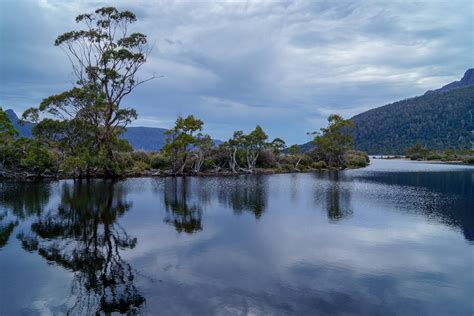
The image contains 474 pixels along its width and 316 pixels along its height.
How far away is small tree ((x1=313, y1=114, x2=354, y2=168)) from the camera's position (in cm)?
8219

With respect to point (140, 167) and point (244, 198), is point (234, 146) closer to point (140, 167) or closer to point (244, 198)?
point (140, 167)

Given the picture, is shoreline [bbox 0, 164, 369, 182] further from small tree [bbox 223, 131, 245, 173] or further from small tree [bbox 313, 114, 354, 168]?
small tree [bbox 313, 114, 354, 168]

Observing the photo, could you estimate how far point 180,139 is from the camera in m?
54.5

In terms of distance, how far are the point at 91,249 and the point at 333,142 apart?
238 feet

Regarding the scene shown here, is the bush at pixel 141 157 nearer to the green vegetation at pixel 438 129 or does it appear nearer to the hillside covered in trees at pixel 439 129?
the green vegetation at pixel 438 129

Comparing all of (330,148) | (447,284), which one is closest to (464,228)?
(447,284)

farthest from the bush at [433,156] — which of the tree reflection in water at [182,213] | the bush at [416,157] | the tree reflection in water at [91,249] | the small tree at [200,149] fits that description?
the tree reflection in water at [91,249]

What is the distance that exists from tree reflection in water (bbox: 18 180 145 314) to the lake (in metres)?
0.05

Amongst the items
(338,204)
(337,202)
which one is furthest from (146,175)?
(338,204)

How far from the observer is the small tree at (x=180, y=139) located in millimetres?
54406

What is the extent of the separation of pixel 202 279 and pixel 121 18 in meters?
42.1

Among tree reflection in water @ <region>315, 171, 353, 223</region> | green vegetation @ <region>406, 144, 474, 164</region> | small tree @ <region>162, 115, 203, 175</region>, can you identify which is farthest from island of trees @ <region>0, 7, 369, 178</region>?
green vegetation @ <region>406, 144, 474, 164</region>

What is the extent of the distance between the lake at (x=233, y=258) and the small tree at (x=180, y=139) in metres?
25.4

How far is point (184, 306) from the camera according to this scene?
10.8 metres
